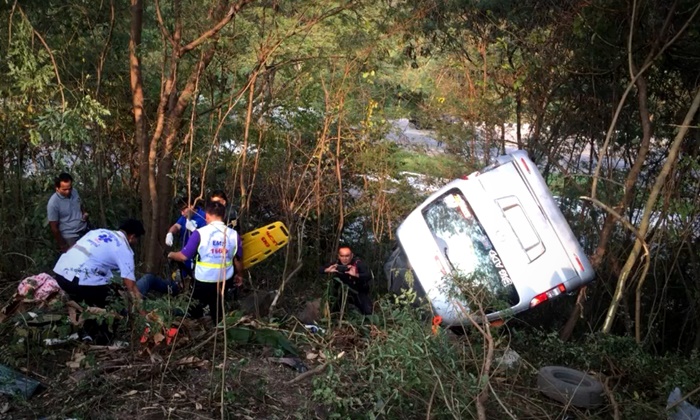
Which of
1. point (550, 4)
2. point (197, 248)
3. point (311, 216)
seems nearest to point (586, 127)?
point (550, 4)

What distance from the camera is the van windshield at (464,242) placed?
25.6 feet

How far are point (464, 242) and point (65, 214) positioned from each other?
4.26 m

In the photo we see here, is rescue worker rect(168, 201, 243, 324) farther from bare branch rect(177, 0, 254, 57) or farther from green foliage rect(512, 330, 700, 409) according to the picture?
green foliage rect(512, 330, 700, 409)

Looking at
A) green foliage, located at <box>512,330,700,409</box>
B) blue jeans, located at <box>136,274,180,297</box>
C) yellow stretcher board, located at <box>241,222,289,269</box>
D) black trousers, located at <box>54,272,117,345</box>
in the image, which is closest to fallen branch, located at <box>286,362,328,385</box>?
black trousers, located at <box>54,272,117,345</box>

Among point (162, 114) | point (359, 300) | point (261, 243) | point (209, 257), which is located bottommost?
point (359, 300)

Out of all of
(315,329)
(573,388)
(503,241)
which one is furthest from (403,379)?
(503,241)

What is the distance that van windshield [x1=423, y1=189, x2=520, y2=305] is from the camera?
7.79 m

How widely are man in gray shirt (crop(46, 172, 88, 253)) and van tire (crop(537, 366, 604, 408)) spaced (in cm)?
522

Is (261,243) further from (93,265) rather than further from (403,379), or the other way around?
(403,379)

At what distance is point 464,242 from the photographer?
26.7ft

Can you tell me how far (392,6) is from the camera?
1020 cm

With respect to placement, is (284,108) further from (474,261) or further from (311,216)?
(474,261)

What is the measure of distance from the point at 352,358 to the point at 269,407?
2.55ft

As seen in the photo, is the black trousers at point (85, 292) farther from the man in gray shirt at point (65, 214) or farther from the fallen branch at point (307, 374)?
the man in gray shirt at point (65, 214)
